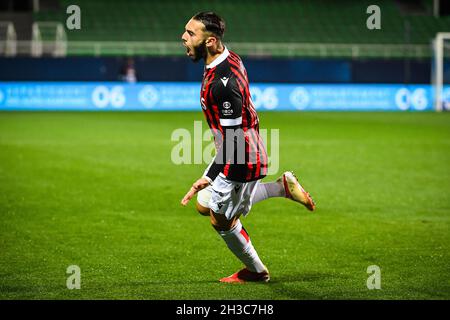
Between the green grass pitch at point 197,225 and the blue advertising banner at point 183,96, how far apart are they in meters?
12.3

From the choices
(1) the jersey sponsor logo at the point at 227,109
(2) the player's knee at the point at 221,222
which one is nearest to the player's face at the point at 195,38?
(1) the jersey sponsor logo at the point at 227,109

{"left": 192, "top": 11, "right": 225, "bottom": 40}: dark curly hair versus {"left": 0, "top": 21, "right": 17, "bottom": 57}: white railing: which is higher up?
{"left": 0, "top": 21, "right": 17, "bottom": 57}: white railing

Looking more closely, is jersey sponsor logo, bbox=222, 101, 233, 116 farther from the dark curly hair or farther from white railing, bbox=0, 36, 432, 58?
white railing, bbox=0, 36, 432, 58

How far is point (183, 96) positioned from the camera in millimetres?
31719

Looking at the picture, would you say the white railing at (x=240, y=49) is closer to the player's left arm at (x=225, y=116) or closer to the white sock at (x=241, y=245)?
the white sock at (x=241, y=245)

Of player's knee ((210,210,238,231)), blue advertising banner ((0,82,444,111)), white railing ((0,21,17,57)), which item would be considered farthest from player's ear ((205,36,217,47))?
white railing ((0,21,17,57))

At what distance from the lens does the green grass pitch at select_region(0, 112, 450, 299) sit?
6359mm

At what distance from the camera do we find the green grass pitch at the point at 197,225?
6.36m

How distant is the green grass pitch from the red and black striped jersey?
0.94 m

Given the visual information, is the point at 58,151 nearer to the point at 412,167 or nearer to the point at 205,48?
the point at 412,167

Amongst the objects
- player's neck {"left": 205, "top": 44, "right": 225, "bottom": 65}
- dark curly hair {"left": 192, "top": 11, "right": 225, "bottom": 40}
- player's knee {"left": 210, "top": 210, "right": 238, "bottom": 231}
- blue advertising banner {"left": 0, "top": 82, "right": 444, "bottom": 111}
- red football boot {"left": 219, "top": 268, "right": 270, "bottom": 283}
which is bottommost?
red football boot {"left": 219, "top": 268, "right": 270, "bottom": 283}

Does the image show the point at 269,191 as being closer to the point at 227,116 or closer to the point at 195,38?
the point at 227,116

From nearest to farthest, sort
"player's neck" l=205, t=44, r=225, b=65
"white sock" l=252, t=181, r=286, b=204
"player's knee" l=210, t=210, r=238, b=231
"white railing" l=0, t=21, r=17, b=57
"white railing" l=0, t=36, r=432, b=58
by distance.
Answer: "player's neck" l=205, t=44, r=225, b=65, "player's knee" l=210, t=210, r=238, b=231, "white sock" l=252, t=181, r=286, b=204, "white railing" l=0, t=21, r=17, b=57, "white railing" l=0, t=36, r=432, b=58

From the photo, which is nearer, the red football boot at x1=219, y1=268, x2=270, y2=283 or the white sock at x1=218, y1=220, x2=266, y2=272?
the white sock at x1=218, y1=220, x2=266, y2=272
